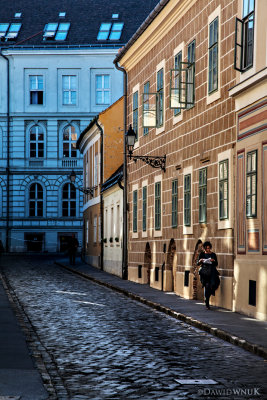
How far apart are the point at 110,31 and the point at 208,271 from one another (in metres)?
47.0

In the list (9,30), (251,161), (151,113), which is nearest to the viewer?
(251,161)

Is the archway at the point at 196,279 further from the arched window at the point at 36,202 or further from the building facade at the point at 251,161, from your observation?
the arched window at the point at 36,202

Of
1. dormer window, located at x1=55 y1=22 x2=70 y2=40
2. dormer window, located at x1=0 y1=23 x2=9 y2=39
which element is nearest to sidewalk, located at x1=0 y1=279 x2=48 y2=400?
dormer window, located at x1=55 y1=22 x2=70 y2=40

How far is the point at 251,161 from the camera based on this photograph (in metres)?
17.5

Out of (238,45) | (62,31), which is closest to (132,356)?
(238,45)

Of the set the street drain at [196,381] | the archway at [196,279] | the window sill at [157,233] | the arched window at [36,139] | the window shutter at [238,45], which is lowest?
the street drain at [196,381]

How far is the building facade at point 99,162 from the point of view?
41.5 m

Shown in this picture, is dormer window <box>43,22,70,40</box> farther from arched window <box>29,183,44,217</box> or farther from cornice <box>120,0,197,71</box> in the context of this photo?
cornice <box>120,0,197,71</box>

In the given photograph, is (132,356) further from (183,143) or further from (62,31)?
(62,31)

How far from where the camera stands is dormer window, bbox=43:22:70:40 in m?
63.7

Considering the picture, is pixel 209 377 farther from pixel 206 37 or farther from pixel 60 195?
pixel 60 195

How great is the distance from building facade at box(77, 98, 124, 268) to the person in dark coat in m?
17.5

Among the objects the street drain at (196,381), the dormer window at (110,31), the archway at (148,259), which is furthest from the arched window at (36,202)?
the street drain at (196,381)

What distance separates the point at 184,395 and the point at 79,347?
4311mm
